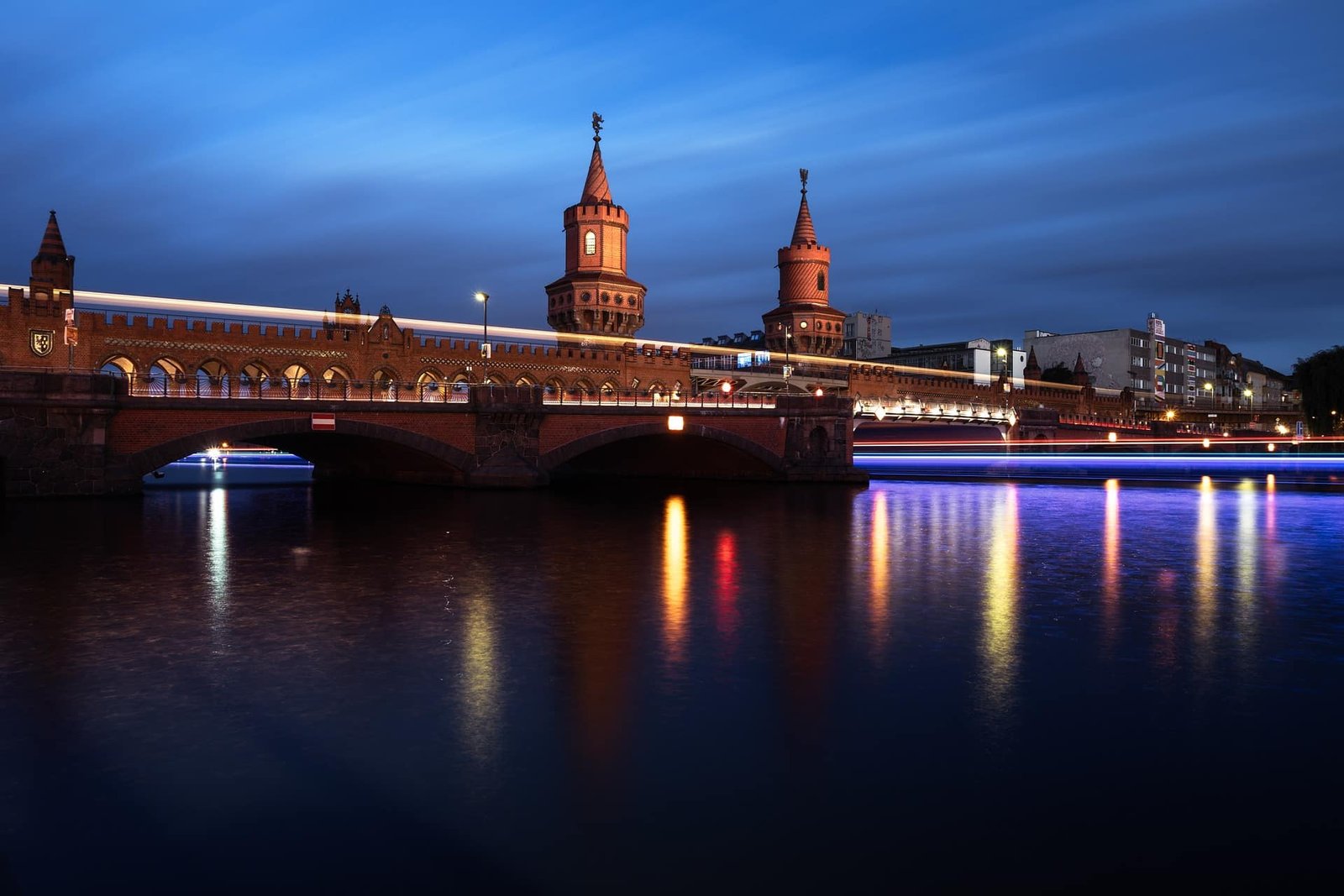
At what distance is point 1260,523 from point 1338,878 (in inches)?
920

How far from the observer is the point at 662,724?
7328 mm

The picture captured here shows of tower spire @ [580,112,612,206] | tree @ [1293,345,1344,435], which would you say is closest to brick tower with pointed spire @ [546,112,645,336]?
tower spire @ [580,112,612,206]

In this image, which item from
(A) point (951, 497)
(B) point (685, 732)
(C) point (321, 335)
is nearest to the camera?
(B) point (685, 732)

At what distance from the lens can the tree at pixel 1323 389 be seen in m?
62.6

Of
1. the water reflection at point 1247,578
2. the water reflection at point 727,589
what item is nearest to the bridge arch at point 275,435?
the water reflection at point 727,589

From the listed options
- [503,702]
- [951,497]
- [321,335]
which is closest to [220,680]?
[503,702]

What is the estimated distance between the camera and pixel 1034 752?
21.9ft

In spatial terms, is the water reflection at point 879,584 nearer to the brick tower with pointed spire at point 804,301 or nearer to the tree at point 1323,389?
the tree at point 1323,389

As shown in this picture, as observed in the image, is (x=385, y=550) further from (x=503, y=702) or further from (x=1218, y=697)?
(x=1218, y=697)

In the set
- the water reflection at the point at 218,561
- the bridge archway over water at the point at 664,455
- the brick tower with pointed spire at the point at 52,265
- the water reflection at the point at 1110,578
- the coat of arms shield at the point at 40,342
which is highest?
the brick tower with pointed spire at the point at 52,265

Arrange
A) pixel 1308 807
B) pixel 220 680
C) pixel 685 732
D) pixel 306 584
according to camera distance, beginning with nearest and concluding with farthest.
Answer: pixel 1308 807 < pixel 685 732 < pixel 220 680 < pixel 306 584

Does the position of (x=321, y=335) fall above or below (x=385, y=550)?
A: above

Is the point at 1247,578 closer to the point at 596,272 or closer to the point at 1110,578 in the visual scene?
the point at 1110,578

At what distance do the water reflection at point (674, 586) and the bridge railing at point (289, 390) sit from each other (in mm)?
13377
